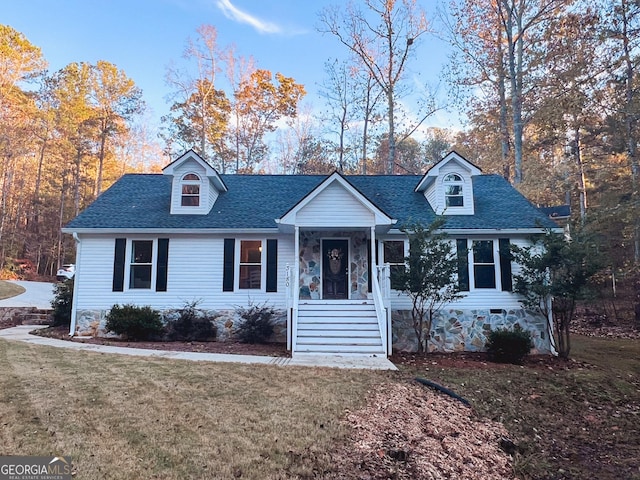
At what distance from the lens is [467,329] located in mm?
10266

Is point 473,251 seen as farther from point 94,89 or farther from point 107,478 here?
point 94,89

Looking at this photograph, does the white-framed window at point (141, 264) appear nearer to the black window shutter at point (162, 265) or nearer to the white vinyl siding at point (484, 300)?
the black window shutter at point (162, 265)

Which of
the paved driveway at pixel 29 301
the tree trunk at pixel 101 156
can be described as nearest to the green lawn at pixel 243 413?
the paved driveway at pixel 29 301

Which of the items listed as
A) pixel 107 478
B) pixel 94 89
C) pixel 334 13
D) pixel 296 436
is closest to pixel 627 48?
pixel 334 13

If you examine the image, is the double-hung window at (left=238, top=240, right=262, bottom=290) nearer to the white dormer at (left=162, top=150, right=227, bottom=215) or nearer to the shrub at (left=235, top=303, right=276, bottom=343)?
the shrub at (left=235, top=303, right=276, bottom=343)

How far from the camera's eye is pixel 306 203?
988cm

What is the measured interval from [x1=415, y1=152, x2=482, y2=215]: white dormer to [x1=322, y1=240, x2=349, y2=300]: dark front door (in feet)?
10.6

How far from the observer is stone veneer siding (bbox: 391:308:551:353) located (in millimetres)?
10227

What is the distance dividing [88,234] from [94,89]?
19828 mm

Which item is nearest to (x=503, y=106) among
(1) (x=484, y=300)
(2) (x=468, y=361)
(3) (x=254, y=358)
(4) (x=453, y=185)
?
(4) (x=453, y=185)

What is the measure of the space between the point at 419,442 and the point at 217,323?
292 inches

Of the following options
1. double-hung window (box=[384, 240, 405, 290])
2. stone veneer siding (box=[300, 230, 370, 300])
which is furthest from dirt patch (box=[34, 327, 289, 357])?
double-hung window (box=[384, 240, 405, 290])

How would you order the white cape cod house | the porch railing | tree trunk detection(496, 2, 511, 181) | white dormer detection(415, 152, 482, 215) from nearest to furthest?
the porch railing
the white cape cod house
white dormer detection(415, 152, 482, 215)
tree trunk detection(496, 2, 511, 181)

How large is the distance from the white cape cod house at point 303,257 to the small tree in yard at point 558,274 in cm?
41
